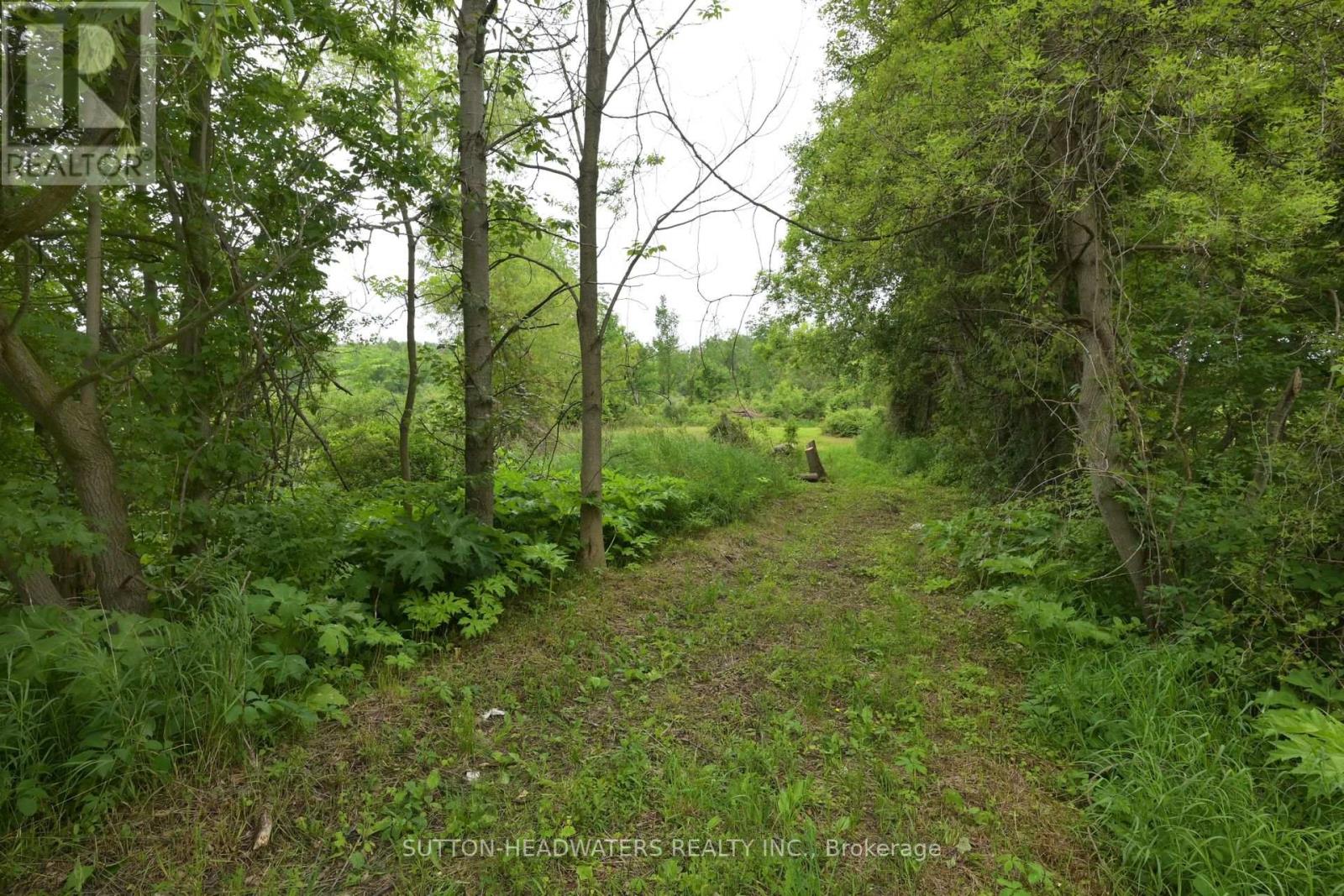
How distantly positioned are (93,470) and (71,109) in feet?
5.39

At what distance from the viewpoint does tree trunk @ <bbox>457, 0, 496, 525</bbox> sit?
397 cm

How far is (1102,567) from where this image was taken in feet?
12.3

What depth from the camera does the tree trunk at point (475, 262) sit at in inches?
156

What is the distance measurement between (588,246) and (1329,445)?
175 inches

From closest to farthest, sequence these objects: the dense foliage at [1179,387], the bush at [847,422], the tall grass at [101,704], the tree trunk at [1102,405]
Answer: the tall grass at [101,704] → the dense foliage at [1179,387] → the tree trunk at [1102,405] → the bush at [847,422]

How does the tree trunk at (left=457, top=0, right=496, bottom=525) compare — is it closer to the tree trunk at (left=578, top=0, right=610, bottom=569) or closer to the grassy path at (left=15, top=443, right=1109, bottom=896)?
the tree trunk at (left=578, top=0, right=610, bottom=569)

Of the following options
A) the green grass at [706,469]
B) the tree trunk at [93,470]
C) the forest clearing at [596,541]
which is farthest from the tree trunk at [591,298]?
the tree trunk at [93,470]

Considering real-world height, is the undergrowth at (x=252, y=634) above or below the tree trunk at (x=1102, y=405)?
below

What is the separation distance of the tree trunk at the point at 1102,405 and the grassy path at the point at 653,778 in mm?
970

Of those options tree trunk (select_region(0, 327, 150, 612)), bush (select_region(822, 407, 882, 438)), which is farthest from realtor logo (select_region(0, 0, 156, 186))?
bush (select_region(822, 407, 882, 438))

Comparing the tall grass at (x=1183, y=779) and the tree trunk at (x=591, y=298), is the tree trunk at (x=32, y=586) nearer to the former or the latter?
the tree trunk at (x=591, y=298)

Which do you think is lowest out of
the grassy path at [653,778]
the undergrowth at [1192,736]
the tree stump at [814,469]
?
the grassy path at [653,778]

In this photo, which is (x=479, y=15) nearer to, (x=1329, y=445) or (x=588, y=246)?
(x=588, y=246)

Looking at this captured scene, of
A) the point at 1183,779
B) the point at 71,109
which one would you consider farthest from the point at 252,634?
A: the point at 1183,779
